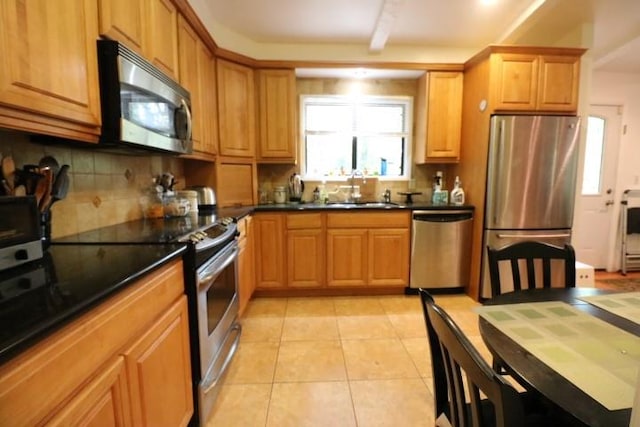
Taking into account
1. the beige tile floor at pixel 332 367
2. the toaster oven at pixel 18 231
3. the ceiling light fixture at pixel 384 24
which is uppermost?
the ceiling light fixture at pixel 384 24

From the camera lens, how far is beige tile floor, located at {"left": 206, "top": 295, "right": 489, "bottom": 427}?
62.2 inches

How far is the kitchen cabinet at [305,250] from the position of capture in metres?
2.98

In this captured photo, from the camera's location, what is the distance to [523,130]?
2.64 m

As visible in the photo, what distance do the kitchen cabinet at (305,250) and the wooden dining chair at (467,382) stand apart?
6.80 ft

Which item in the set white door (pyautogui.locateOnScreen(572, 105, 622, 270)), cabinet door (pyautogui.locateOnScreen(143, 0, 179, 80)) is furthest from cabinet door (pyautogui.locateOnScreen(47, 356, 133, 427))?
white door (pyautogui.locateOnScreen(572, 105, 622, 270))

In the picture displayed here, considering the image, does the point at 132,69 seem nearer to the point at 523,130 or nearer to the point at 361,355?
the point at 361,355

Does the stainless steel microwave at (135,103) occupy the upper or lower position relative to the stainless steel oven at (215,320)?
upper

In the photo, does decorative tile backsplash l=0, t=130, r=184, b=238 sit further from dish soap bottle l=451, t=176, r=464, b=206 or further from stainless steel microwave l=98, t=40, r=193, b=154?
dish soap bottle l=451, t=176, r=464, b=206

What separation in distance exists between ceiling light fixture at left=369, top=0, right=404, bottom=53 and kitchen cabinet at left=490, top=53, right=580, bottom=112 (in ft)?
3.04

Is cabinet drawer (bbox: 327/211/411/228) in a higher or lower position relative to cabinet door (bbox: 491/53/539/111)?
lower

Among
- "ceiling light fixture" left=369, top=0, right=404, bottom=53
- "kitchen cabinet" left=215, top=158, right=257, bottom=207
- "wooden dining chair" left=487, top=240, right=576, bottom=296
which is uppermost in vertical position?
"ceiling light fixture" left=369, top=0, right=404, bottom=53

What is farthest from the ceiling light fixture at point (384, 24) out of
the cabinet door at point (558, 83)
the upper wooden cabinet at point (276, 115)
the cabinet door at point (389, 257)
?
the cabinet door at point (389, 257)

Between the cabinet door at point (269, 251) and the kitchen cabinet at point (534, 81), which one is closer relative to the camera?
the kitchen cabinet at point (534, 81)

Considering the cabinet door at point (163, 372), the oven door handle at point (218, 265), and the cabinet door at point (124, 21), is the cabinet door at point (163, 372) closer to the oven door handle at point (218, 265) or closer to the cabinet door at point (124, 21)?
the oven door handle at point (218, 265)
